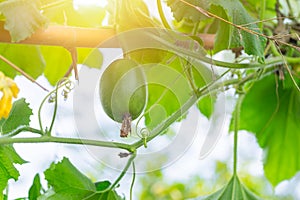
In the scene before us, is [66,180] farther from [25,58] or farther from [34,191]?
[25,58]

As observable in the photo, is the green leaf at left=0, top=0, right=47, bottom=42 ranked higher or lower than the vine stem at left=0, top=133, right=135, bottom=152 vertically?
higher

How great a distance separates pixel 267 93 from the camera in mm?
1152

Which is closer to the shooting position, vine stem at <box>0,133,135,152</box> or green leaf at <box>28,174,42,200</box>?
vine stem at <box>0,133,135,152</box>

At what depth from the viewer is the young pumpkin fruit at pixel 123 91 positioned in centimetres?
62

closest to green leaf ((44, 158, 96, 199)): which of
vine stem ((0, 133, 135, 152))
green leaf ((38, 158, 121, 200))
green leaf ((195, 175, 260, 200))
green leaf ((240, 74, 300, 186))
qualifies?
green leaf ((38, 158, 121, 200))

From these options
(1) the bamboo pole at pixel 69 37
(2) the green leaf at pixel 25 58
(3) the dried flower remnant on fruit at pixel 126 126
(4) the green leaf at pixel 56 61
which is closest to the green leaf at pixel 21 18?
(1) the bamboo pole at pixel 69 37

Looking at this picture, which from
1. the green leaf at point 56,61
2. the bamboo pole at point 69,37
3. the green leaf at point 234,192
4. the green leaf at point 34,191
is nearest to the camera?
the bamboo pole at point 69,37

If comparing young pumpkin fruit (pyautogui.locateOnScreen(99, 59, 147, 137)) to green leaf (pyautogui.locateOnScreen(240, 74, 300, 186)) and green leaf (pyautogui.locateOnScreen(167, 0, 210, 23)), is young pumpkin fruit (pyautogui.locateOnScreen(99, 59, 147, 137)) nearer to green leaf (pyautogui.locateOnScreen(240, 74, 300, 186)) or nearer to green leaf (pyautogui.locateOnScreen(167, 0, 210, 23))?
green leaf (pyautogui.locateOnScreen(167, 0, 210, 23))

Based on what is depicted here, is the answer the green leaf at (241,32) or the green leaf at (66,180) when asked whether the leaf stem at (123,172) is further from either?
the green leaf at (241,32)

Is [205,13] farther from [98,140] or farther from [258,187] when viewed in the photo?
[258,187]

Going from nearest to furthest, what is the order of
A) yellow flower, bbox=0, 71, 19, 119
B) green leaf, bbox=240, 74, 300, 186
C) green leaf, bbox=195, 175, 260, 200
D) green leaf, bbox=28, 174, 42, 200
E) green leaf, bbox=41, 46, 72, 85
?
yellow flower, bbox=0, 71, 19, 119 → green leaf, bbox=28, 174, 42, 200 → green leaf, bbox=195, 175, 260, 200 → green leaf, bbox=41, 46, 72, 85 → green leaf, bbox=240, 74, 300, 186

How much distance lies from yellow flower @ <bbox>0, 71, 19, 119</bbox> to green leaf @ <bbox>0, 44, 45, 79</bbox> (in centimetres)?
36

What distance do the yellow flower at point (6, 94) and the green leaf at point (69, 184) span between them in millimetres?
197

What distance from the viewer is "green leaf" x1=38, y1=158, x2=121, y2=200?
74 centimetres
